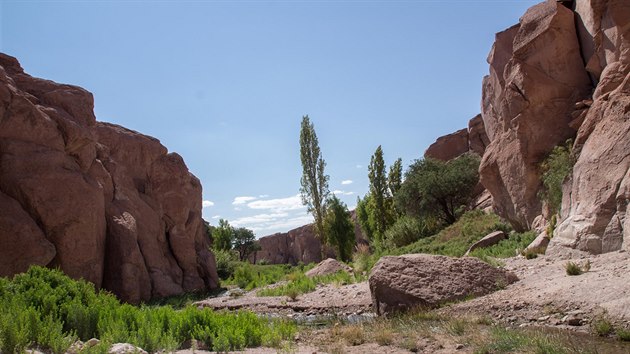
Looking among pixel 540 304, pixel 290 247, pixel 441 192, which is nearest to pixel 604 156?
pixel 540 304

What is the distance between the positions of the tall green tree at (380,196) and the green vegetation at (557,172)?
2611 cm

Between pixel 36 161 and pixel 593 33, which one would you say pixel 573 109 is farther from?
pixel 36 161

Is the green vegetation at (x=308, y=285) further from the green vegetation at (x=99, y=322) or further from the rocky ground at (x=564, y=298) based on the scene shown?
the green vegetation at (x=99, y=322)

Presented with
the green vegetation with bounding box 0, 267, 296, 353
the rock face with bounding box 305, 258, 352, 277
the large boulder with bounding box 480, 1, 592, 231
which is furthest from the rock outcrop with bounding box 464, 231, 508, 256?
the green vegetation with bounding box 0, 267, 296, 353

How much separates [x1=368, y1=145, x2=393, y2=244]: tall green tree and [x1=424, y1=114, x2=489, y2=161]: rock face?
8932mm

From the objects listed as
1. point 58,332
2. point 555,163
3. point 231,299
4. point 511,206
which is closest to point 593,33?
point 555,163

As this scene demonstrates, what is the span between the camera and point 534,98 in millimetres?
22156

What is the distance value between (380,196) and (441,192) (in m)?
8.89

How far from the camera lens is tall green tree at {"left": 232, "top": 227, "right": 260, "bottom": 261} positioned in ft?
265

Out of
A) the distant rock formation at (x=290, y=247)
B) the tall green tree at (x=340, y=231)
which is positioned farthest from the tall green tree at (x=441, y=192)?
the distant rock formation at (x=290, y=247)

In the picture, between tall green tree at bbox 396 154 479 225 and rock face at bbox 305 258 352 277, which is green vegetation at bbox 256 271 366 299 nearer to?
rock face at bbox 305 258 352 277

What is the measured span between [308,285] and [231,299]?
3926mm

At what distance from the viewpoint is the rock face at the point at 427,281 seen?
1293 centimetres

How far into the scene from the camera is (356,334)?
946 cm
